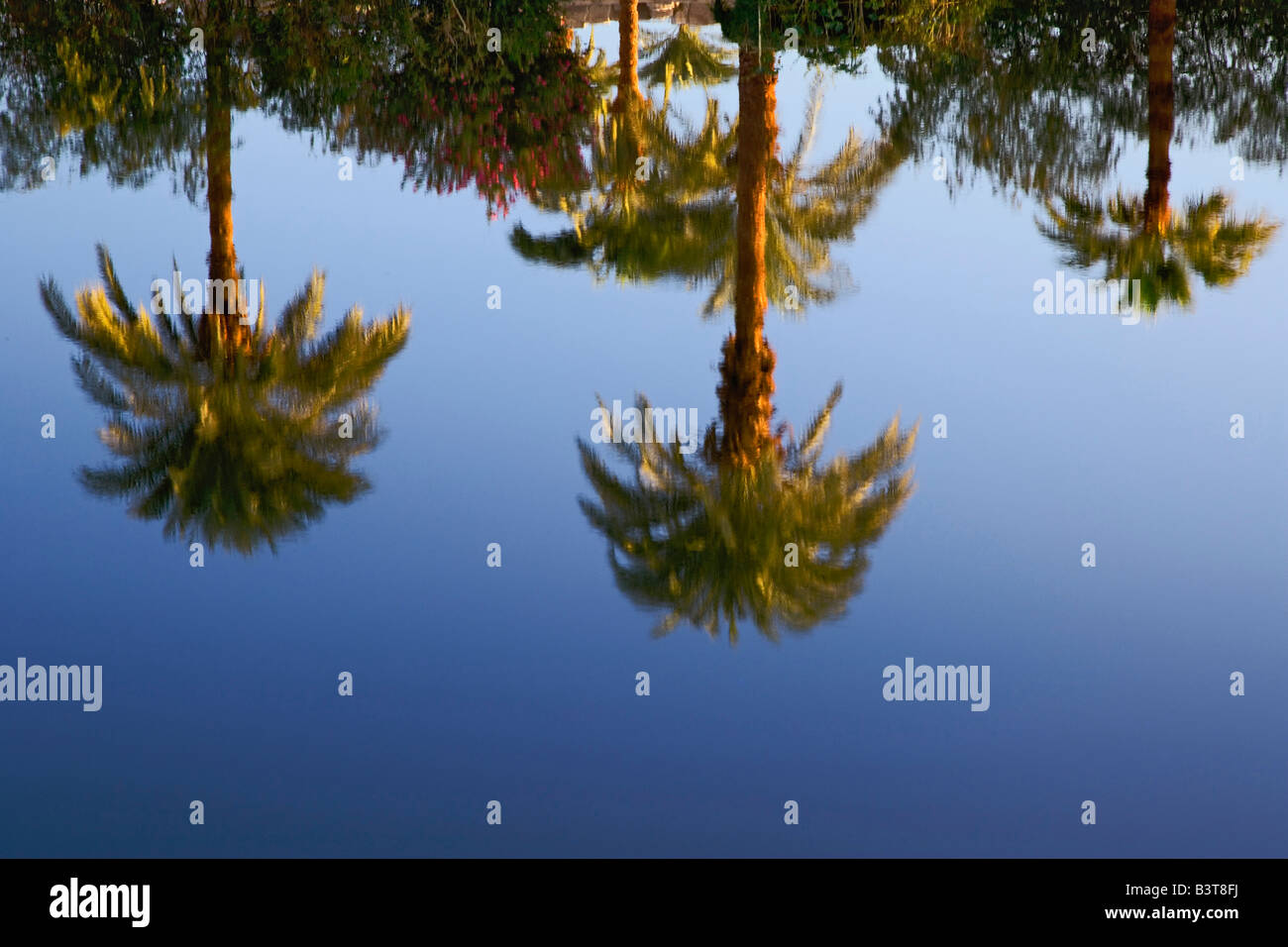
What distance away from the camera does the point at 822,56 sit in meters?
21.2

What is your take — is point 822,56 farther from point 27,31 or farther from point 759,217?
point 27,31

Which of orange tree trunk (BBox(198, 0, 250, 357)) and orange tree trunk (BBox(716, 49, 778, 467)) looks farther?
orange tree trunk (BBox(198, 0, 250, 357))

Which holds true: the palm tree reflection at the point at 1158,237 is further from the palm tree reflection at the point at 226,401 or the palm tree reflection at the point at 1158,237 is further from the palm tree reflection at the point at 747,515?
the palm tree reflection at the point at 226,401

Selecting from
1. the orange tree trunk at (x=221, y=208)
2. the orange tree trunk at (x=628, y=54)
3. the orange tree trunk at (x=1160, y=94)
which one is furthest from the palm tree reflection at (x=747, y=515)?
the orange tree trunk at (x=628, y=54)

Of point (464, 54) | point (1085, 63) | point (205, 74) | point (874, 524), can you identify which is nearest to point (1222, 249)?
point (874, 524)

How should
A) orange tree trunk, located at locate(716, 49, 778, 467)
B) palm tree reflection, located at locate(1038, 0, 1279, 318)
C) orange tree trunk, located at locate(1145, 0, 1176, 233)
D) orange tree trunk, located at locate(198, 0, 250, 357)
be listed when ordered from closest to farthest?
1. orange tree trunk, located at locate(716, 49, 778, 467)
2. orange tree trunk, located at locate(198, 0, 250, 357)
3. palm tree reflection, located at locate(1038, 0, 1279, 318)
4. orange tree trunk, located at locate(1145, 0, 1176, 233)

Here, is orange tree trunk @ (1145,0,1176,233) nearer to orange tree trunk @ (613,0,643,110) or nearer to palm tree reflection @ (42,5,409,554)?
orange tree trunk @ (613,0,643,110)

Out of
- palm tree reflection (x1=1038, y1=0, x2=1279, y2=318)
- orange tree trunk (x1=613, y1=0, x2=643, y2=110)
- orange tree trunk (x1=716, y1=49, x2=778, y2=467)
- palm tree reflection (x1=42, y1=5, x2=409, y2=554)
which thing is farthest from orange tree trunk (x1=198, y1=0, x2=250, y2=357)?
palm tree reflection (x1=1038, y1=0, x2=1279, y2=318)

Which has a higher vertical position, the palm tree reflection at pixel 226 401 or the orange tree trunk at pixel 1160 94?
the orange tree trunk at pixel 1160 94

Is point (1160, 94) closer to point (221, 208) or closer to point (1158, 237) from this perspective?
point (1158, 237)

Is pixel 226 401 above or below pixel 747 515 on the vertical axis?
above

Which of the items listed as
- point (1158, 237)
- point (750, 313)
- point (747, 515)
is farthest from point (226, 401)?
point (1158, 237)

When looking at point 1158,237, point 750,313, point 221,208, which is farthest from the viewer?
point 1158,237

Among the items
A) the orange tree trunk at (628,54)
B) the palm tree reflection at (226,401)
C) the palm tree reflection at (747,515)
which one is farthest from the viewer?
the orange tree trunk at (628,54)
